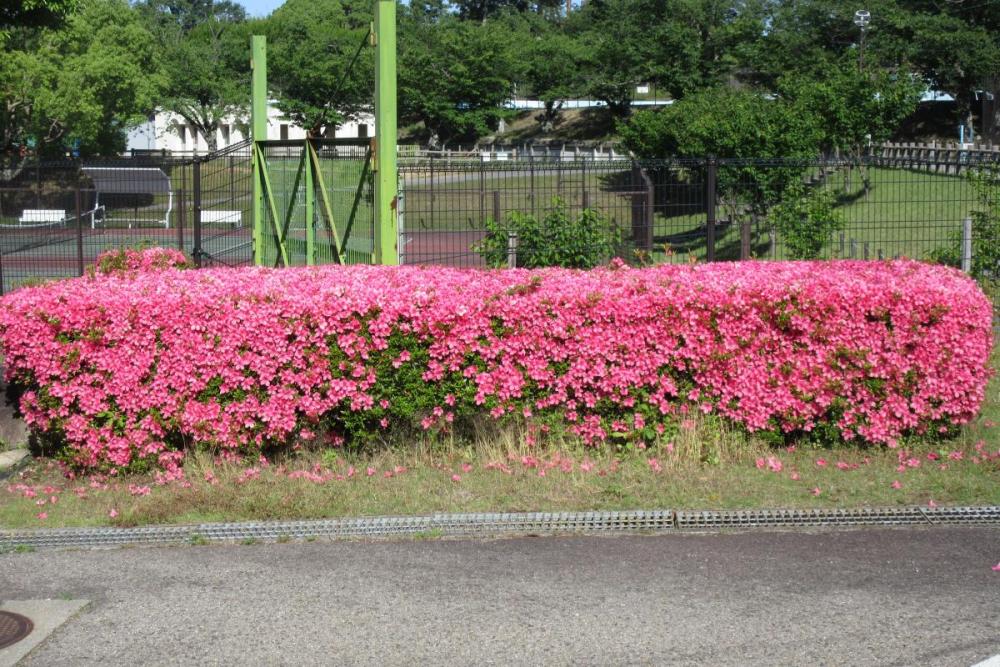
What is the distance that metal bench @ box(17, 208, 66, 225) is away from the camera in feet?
75.1

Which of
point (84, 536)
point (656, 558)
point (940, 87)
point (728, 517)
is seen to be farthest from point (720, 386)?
point (940, 87)

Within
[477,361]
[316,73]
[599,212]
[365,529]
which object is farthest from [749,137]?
[316,73]

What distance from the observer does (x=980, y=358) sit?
27.6 feet

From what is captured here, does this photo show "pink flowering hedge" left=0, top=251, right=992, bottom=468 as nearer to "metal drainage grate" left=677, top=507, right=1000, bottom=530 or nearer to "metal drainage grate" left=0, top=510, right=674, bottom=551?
"metal drainage grate" left=0, top=510, right=674, bottom=551

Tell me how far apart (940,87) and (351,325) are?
62.5 metres

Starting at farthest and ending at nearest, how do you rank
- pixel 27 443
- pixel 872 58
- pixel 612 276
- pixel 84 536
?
1. pixel 872 58
2. pixel 27 443
3. pixel 612 276
4. pixel 84 536

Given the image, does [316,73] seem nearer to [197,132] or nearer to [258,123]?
[197,132]

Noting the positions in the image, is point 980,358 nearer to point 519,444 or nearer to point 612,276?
point 612,276

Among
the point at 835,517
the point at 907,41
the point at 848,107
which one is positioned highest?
the point at 907,41

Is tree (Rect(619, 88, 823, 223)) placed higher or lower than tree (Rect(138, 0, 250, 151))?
lower

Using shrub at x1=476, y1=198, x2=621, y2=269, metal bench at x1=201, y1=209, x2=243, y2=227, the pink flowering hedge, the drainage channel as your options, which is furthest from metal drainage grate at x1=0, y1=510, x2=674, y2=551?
metal bench at x1=201, y1=209, x2=243, y2=227

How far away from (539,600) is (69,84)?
42.3 m

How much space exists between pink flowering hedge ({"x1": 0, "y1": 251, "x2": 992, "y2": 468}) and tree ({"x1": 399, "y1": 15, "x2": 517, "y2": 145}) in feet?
216

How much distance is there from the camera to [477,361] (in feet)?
27.3
